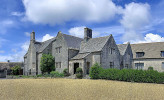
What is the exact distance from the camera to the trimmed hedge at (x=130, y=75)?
54.9 feet

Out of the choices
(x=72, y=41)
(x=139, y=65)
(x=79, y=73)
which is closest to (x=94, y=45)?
(x=72, y=41)

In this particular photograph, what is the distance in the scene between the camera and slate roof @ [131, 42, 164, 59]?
120ft

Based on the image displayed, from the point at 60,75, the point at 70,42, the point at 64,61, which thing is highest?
the point at 70,42

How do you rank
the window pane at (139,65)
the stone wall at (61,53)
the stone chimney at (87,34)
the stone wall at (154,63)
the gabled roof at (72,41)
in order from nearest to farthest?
the stone wall at (61,53) < the gabled roof at (72,41) < the stone chimney at (87,34) < the stone wall at (154,63) < the window pane at (139,65)

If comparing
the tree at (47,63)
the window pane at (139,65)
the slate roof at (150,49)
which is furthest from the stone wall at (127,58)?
the tree at (47,63)

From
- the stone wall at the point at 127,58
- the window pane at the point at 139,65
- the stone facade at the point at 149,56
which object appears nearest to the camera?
the stone wall at the point at 127,58

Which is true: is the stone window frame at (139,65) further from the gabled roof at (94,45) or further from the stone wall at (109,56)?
the gabled roof at (94,45)

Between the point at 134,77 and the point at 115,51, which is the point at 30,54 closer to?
the point at 115,51

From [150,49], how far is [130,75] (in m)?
24.5

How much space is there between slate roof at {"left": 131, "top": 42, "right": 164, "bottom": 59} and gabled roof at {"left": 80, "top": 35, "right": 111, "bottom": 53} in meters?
15.4

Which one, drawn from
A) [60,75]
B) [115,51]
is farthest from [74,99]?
[115,51]

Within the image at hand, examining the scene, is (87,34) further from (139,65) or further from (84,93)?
(84,93)

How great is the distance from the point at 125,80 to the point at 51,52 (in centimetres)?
2043

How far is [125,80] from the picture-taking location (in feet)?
60.3
